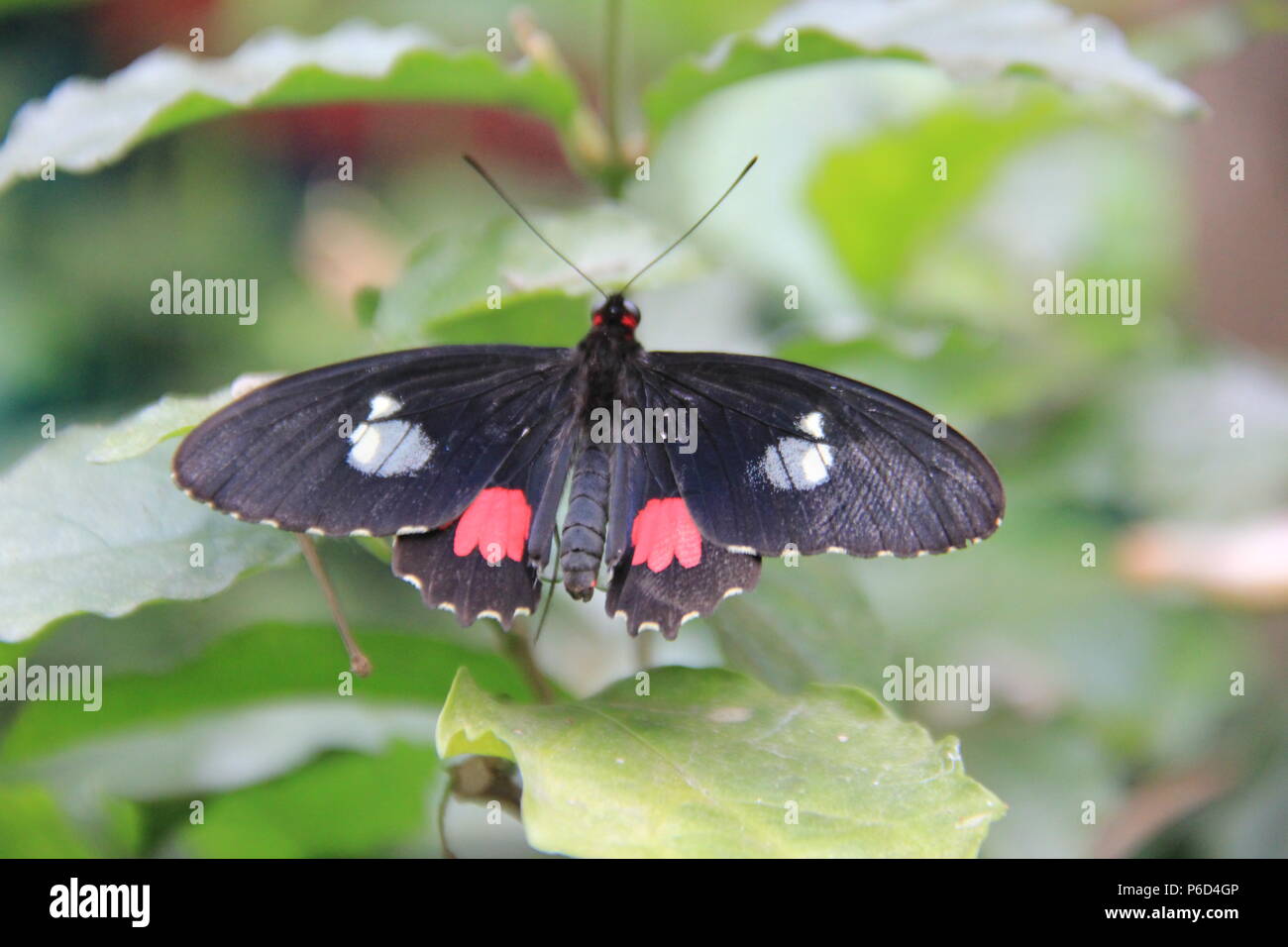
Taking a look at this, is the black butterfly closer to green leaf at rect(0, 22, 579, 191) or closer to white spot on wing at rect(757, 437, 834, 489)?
white spot on wing at rect(757, 437, 834, 489)

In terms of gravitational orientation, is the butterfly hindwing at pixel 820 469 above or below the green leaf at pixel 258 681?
above

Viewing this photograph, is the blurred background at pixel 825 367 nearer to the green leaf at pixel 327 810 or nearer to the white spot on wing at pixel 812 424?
the green leaf at pixel 327 810

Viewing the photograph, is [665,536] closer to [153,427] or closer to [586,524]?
[586,524]

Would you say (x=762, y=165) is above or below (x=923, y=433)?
above

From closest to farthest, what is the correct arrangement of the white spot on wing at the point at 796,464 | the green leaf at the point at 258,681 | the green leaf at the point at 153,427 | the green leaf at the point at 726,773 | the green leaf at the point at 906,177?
the green leaf at the point at 726,773 → the green leaf at the point at 153,427 → the white spot on wing at the point at 796,464 → the green leaf at the point at 258,681 → the green leaf at the point at 906,177

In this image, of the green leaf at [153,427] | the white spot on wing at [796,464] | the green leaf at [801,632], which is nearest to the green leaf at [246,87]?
the green leaf at [153,427]

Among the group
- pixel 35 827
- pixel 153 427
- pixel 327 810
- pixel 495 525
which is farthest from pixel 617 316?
pixel 35 827

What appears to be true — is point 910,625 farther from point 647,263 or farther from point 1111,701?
point 647,263

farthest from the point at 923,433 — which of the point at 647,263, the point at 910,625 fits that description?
the point at 910,625
